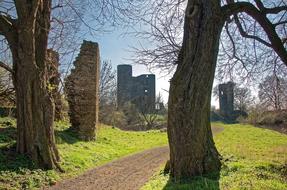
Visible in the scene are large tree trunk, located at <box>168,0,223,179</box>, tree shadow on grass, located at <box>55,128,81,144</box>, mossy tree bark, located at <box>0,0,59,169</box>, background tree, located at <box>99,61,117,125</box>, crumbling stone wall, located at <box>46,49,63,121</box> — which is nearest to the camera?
Result: large tree trunk, located at <box>168,0,223,179</box>

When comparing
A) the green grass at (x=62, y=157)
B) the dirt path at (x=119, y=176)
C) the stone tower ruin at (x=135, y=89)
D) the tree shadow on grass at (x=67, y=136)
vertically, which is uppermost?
the stone tower ruin at (x=135, y=89)

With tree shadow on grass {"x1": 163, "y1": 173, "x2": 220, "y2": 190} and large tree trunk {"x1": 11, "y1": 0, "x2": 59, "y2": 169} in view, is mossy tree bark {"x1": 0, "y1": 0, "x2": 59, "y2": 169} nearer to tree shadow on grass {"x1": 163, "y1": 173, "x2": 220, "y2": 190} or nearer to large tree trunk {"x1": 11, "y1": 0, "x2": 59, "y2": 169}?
large tree trunk {"x1": 11, "y1": 0, "x2": 59, "y2": 169}

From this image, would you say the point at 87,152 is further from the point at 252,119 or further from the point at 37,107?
the point at 252,119

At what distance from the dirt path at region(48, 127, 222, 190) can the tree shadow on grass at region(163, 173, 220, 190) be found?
176 centimetres

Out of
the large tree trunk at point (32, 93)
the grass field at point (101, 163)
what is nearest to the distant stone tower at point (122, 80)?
the grass field at point (101, 163)

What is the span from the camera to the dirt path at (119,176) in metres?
10.4

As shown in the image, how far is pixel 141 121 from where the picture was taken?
5338cm

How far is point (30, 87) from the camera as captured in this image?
12.3 m

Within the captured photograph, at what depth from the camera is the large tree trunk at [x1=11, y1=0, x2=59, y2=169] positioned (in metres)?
12.0

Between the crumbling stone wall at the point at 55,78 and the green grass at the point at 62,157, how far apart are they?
36.4 inches

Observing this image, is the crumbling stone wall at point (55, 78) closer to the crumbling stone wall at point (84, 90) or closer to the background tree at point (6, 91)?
the crumbling stone wall at point (84, 90)

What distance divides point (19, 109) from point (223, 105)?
50065mm

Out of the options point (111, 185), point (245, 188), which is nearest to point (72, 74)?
point (111, 185)

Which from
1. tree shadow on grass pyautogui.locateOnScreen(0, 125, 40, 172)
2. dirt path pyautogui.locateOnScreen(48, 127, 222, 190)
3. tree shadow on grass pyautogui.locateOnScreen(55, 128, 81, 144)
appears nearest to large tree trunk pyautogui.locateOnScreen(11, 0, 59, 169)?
tree shadow on grass pyautogui.locateOnScreen(0, 125, 40, 172)
